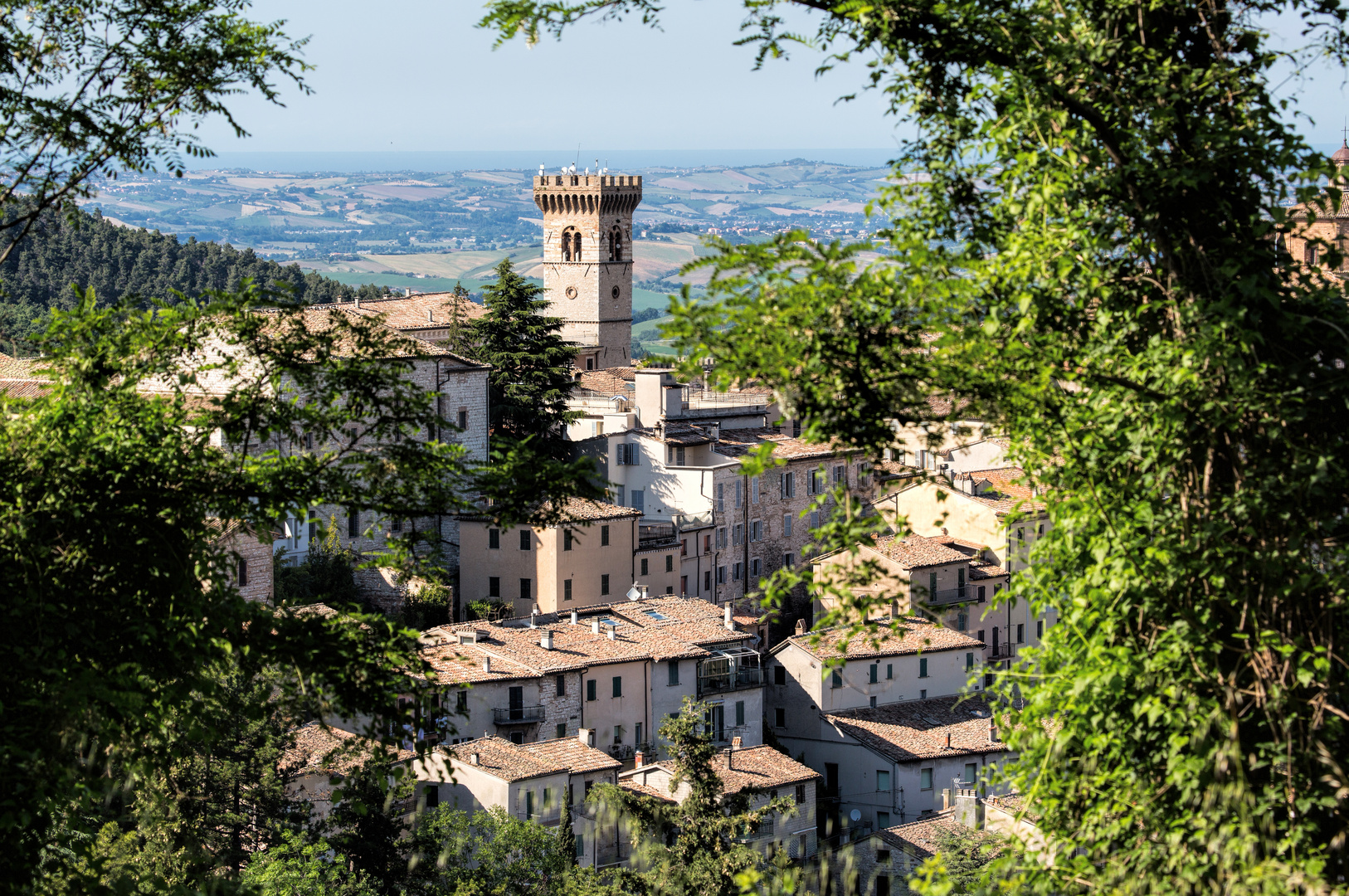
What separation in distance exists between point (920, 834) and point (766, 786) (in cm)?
394

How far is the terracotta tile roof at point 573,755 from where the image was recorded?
3697cm

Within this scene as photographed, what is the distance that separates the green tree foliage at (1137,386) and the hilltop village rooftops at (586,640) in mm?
29901

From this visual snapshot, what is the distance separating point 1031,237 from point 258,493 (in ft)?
15.2

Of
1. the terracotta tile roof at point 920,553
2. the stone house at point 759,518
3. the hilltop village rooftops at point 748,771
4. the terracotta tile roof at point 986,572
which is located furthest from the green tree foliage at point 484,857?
the terracotta tile roof at point 986,572

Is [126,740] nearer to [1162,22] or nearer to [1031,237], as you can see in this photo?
[1031,237]

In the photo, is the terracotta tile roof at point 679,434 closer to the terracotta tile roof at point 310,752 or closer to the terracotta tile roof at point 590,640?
the terracotta tile roof at point 590,640

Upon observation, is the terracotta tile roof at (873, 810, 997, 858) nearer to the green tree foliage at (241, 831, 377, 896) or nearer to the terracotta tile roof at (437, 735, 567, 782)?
the terracotta tile roof at (437, 735, 567, 782)

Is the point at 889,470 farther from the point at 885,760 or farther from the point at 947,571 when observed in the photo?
the point at 947,571

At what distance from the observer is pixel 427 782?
116 ft

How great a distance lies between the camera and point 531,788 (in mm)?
35469

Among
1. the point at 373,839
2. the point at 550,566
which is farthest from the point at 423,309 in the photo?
the point at 373,839

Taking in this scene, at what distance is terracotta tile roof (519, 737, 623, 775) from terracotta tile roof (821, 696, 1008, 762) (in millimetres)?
8295

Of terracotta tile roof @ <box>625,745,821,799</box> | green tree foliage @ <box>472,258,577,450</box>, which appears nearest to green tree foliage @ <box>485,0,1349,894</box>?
terracotta tile roof @ <box>625,745,821,799</box>

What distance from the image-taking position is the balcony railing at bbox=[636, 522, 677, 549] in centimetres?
4962
